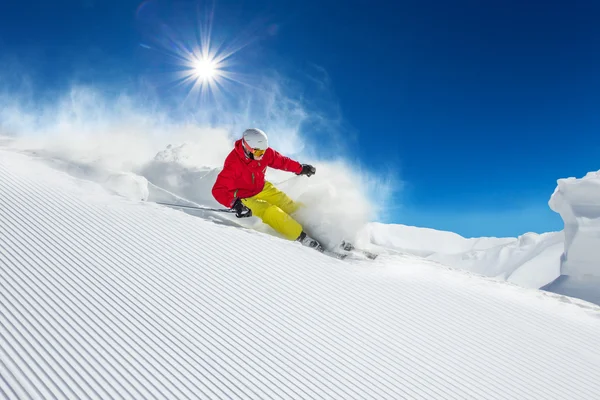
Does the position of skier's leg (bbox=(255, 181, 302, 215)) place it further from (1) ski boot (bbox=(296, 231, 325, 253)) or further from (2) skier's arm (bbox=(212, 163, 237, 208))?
(1) ski boot (bbox=(296, 231, 325, 253))

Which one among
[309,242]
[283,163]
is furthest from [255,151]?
[309,242]

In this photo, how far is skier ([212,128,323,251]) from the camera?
597 centimetres

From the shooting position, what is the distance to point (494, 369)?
3246 millimetres

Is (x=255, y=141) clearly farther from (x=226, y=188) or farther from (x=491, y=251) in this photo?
(x=491, y=251)

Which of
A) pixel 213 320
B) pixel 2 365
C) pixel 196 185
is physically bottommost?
pixel 2 365

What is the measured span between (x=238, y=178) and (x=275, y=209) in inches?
34.7

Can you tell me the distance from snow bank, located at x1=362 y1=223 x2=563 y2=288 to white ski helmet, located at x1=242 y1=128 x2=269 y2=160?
20.3 feet

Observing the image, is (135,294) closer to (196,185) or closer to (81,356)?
(81,356)

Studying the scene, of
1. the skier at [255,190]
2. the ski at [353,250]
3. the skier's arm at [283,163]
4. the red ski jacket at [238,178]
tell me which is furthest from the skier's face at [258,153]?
the ski at [353,250]

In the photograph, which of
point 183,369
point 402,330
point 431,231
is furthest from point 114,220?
point 431,231

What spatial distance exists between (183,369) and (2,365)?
3.76 feet

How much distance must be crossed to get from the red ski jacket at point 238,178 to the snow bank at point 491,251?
5.76 metres

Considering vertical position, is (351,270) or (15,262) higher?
(351,270)

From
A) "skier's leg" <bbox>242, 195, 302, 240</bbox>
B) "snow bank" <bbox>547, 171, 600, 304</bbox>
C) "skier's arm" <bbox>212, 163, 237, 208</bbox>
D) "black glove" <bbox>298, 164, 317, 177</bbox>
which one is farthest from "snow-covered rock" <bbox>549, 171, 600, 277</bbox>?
"skier's arm" <bbox>212, 163, 237, 208</bbox>
